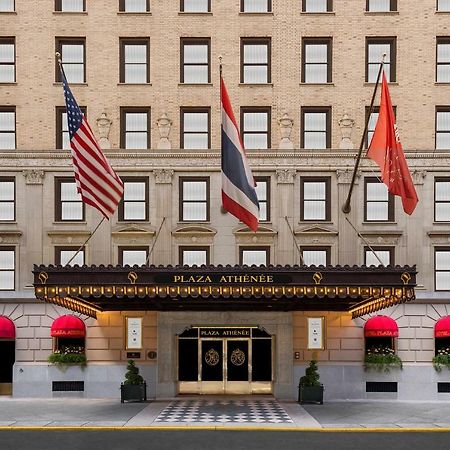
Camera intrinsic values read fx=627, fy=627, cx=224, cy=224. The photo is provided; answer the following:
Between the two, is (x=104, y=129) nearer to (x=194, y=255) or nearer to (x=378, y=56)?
(x=194, y=255)

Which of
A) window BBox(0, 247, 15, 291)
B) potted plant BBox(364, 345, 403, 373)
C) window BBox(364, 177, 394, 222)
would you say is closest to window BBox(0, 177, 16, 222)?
window BBox(0, 247, 15, 291)

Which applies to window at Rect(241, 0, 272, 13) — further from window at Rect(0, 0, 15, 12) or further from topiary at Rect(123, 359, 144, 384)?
topiary at Rect(123, 359, 144, 384)

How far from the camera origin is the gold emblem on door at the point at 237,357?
99.4 ft

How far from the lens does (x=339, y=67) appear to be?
30.5 metres

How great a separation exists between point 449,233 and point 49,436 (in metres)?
20.2

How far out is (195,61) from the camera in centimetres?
3075

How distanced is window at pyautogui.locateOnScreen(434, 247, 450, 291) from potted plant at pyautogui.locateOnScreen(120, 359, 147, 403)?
14.6 metres

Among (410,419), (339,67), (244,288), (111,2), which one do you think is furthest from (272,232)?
(111,2)

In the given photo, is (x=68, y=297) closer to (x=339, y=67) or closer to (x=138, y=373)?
(x=138, y=373)

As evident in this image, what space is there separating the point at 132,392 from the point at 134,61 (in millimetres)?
15711

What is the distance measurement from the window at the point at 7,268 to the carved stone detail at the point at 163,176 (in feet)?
25.3

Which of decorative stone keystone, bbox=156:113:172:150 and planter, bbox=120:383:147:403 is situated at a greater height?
decorative stone keystone, bbox=156:113:172:150

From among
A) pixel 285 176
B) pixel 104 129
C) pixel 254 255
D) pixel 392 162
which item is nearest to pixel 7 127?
pixel 104 129

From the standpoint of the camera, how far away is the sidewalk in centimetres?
2172
